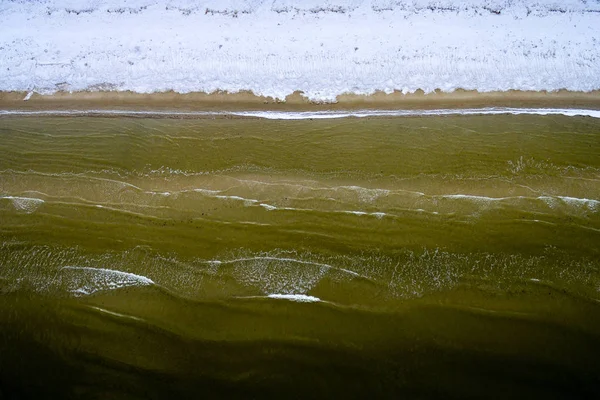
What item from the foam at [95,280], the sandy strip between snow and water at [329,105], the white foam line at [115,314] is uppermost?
the sandy strip between snow and water at [329,105]

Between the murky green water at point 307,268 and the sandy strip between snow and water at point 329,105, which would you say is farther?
the sandy strip between snow and water at point 329,105

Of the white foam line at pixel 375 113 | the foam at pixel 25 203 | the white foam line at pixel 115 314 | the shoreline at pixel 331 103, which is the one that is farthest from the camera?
the shoreline at pixel 331 103

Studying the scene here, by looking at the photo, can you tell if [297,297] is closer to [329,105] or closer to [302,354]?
[302,354]

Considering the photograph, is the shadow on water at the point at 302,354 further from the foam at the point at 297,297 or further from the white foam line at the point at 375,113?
the white foam line at the point at 375,113

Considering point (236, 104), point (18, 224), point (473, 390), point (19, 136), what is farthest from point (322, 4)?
point (473, 390)

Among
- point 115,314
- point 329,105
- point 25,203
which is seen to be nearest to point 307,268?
point 115,314

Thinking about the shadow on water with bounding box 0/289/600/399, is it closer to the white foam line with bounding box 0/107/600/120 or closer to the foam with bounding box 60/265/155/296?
the foam with bounding box 60/265/155/296

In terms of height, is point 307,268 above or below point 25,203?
below

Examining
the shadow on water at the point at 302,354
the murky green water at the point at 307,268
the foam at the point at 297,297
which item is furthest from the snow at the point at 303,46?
the shadow on water at the point at 302,354
